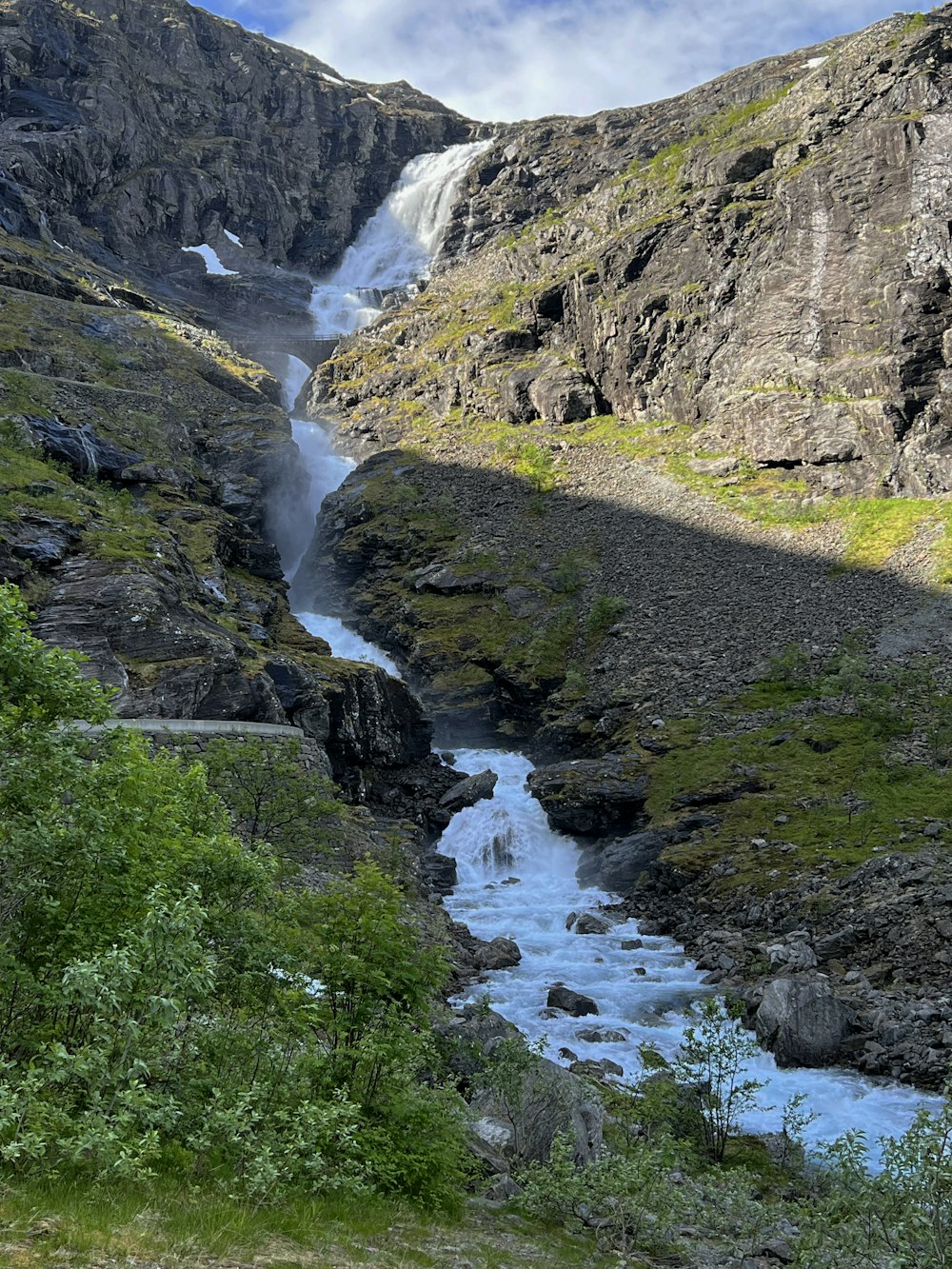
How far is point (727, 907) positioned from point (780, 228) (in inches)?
2874

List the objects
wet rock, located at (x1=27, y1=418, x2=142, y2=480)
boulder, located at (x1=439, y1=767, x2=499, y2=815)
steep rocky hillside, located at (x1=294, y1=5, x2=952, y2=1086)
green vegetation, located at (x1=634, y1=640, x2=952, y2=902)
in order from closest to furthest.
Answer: steep rocky hillside, located at (x1=294, y1=5, x2=952, y2=1086)
green vegetation, located at (x1=634, y1=640, x2=952, y2=902)
boulder, located at (x1=439, y1=767, x2=499, y2=815)
wet rock, located at (x1=27, y1=418, x2=142, y2=480)

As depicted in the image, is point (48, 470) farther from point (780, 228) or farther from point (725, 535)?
point (780, 228)

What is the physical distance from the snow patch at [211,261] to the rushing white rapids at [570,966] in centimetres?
12615

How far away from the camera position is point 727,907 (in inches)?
1259

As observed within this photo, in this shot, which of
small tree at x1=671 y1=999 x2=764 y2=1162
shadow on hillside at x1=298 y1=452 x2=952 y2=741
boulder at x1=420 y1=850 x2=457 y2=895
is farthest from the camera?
shadow on hillside at x1=298 y1=452 x2=952 y2=741

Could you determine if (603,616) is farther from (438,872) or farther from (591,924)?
(591,924)

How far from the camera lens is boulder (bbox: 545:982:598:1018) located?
2573cm

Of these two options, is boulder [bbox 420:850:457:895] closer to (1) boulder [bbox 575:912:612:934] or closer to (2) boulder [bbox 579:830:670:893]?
(2) boulder [bbox 579:830:670:893]

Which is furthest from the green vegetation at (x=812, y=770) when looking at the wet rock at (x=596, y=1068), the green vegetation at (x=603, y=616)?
the green vegetation at (x=603, y=616)

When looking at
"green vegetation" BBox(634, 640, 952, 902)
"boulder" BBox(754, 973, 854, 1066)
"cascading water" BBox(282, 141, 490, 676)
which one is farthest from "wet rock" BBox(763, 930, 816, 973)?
"cascading water" BBox(282, 141, 490, 676)

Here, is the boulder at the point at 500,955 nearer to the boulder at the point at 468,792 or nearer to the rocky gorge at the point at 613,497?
the rocky gorge at the point at 613,497

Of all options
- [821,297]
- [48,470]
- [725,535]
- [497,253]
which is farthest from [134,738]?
[497,253]

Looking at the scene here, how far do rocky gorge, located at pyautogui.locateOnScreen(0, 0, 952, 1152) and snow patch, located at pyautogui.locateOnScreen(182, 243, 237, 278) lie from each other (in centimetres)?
126

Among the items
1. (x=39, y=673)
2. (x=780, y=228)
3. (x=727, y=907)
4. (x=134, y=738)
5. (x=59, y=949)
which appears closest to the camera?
(x=59, y=949)
